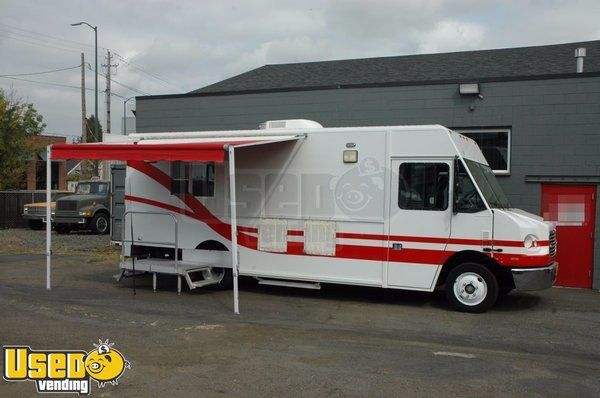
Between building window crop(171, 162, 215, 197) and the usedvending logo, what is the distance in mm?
4939

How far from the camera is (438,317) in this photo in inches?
334

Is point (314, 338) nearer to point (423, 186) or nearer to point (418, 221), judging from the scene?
point (418, 221)

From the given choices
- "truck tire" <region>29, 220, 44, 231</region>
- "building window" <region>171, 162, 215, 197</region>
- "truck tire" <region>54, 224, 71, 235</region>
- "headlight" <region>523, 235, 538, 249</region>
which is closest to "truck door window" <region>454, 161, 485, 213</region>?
"headlight" <region>523, 235, 538, 249</region>

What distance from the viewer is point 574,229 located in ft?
38.1

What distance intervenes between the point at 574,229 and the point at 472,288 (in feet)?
13.8

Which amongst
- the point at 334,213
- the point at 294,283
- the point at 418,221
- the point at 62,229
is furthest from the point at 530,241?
the point at 62,229

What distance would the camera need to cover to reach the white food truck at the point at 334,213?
8617mm

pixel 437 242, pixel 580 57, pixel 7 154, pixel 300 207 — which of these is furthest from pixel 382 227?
pixel 7 154

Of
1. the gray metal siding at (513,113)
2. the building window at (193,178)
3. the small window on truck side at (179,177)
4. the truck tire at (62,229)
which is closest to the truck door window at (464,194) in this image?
the gray metal siding at (513,113)

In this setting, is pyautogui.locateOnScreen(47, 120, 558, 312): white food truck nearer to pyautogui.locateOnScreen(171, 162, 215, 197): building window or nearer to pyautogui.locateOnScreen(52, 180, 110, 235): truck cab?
pyautogui.locateOnScreen(171, 162, 215, 197): building window

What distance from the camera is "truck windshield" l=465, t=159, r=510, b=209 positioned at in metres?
8.80

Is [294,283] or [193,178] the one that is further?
[193,178]

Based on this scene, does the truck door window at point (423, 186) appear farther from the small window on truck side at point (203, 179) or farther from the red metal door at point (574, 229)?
the red metal door at point (574, 229)

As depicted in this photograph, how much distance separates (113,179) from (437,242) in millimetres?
8915
